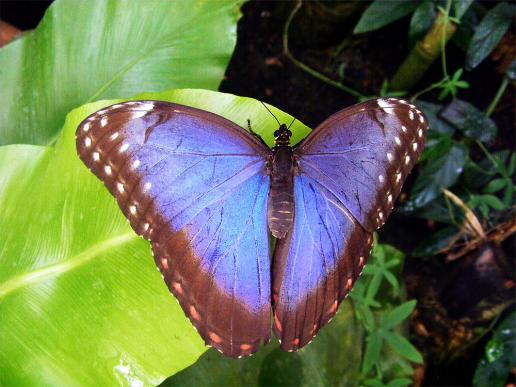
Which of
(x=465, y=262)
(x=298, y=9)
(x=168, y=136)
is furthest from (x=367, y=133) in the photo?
(x=298, y=9)

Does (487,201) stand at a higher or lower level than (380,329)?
higher

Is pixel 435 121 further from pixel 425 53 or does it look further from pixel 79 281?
pixel 79 281

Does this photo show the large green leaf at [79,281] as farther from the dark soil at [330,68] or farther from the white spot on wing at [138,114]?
the dark soil at [330,68]

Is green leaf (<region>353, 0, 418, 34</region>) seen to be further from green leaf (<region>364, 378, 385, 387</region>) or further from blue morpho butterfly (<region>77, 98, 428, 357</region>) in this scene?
green leaf (<region>364, 378, 385, 387</region>)

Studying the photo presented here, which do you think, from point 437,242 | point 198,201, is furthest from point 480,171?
point 198,201

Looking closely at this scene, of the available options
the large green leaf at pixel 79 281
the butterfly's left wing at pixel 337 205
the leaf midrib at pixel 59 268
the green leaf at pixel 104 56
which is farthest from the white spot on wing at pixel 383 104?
the leaf midrib at pixel 59 268

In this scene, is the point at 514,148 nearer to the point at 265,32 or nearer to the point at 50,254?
the point at 265,32
